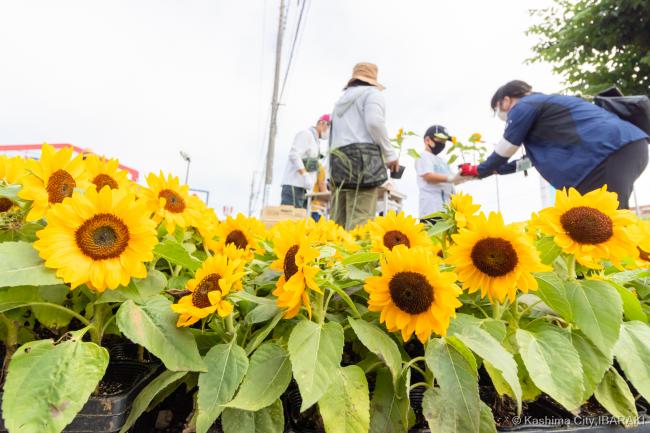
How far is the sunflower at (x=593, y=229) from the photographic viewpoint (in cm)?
86

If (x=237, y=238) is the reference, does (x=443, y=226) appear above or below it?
above

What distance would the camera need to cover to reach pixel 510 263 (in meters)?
0.83

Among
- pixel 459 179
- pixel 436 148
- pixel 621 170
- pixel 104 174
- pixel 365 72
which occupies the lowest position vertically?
pixel 104 174

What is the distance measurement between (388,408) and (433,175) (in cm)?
374

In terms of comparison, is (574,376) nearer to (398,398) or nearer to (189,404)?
(398,398)

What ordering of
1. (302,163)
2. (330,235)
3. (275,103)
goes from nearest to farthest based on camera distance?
(330,235) → (302,163) → (275,103)

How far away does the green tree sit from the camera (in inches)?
372

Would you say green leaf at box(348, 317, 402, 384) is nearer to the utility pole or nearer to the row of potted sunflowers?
the row of potted sunflowers

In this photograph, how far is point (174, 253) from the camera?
0.84 m

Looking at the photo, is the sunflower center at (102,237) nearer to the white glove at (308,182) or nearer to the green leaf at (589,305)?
the green leaf at (589,305)

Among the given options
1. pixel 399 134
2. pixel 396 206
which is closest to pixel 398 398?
pixel 399 134

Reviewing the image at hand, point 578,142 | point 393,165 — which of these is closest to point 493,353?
point 578,142

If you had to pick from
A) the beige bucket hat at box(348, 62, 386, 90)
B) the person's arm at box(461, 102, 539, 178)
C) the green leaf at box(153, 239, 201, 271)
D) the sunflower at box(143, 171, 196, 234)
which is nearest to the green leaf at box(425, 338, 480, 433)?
the green leaf at box(153, 239, 201, 271)

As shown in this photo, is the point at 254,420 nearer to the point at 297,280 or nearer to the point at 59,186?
the point at 297,280
